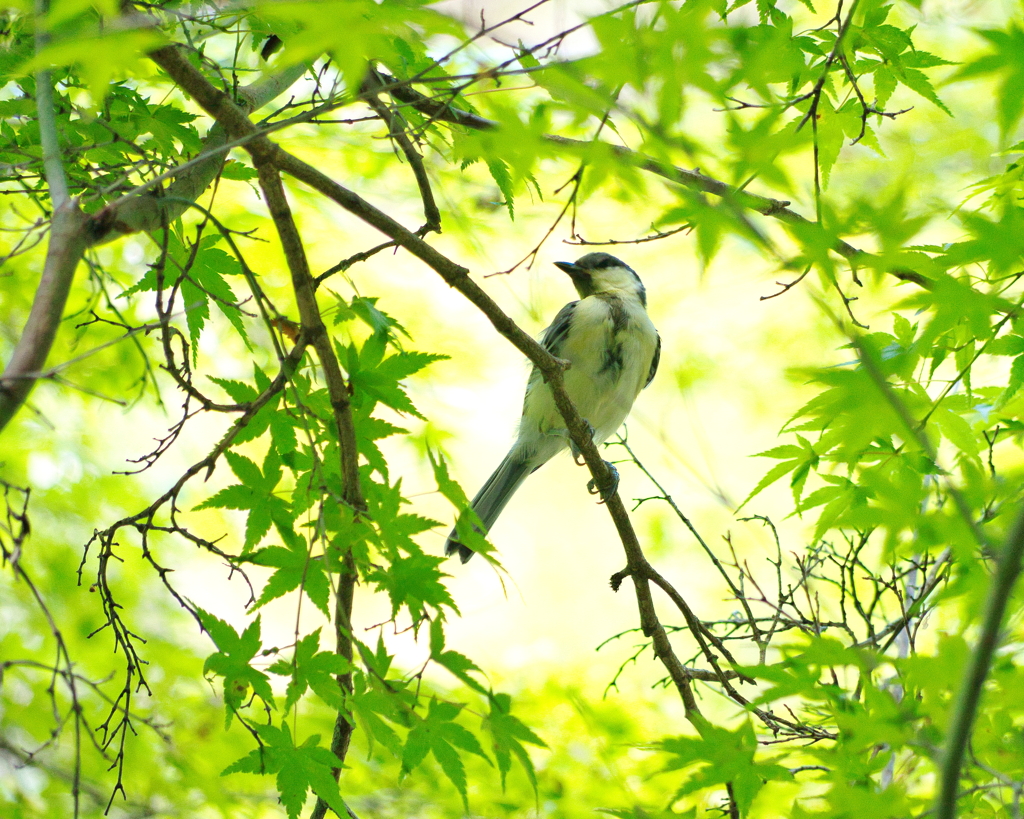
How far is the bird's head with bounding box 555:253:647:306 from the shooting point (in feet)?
16.6

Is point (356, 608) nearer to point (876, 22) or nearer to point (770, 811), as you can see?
point (770, 811)

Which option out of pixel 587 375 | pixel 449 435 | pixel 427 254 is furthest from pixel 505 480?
pixel 427 254

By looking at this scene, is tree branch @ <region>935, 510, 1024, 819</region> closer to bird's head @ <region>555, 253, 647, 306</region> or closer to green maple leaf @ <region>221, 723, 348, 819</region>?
green maple leaf @ <region>221, 723, 348, 819</region>

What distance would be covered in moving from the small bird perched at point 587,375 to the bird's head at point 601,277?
0.12ft

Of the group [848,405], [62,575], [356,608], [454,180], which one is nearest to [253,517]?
[848,405]

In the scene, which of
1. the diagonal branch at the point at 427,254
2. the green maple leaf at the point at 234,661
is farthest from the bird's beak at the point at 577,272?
the green maple leaf at the point at 234,661

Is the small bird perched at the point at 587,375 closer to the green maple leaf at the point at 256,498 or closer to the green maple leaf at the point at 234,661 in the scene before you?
the green maple leaf at the point at 256,498

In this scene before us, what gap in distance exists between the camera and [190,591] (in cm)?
665

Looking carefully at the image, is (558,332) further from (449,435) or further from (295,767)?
(295,767)

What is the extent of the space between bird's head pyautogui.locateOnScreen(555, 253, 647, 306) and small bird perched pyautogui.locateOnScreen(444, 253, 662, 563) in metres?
0.04

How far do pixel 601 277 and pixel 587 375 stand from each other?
2.64ft

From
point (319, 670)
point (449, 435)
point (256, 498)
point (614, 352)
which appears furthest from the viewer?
point (614, 352)

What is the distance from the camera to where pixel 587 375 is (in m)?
4.63

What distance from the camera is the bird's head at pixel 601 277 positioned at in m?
5.05
